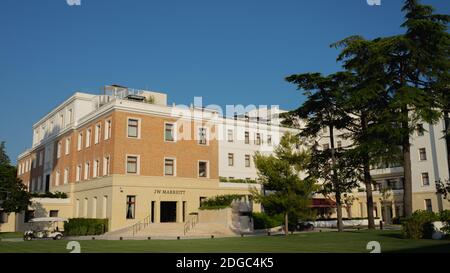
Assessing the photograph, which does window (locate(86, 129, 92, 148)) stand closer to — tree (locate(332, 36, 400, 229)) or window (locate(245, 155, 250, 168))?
window (locate(245, 155, 250, 168))

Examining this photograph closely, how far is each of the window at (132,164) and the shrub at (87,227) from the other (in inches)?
204

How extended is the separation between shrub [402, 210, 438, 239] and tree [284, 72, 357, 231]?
444 inches

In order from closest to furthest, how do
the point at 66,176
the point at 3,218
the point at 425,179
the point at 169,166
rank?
the point at 169,166, the point at 66,176, the point at 3,218, the point at 425,179

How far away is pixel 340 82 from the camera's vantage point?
34.8 meters

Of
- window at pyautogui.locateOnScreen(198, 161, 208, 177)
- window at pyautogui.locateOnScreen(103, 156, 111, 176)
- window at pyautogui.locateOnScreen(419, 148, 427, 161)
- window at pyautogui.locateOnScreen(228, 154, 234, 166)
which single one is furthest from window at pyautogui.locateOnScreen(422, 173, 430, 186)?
window at pyautogui.locateOnScreen(103, 156, 111, 176)

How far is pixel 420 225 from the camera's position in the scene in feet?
73.0

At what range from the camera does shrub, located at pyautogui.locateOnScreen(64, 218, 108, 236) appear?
37.9 m

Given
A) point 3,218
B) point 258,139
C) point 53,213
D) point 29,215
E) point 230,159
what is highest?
point 258,139

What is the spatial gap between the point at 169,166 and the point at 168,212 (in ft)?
15.0

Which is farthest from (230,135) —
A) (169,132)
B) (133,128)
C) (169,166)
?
(133,128)

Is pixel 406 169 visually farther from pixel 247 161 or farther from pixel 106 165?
pixel 247 161

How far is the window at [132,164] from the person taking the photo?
41.0m

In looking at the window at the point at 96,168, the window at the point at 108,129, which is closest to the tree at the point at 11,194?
the window at the point at 96,168
